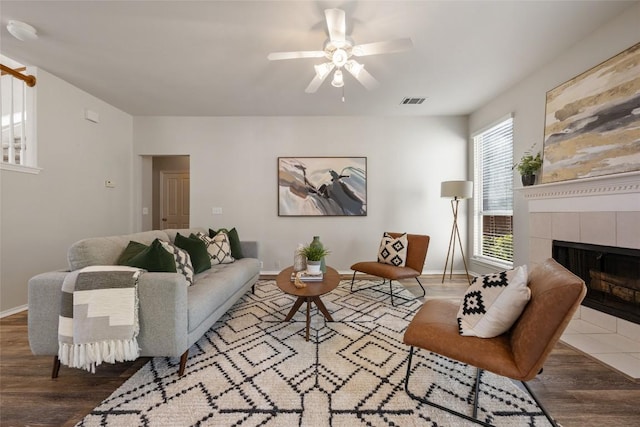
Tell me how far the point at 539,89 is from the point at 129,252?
442 centimetres

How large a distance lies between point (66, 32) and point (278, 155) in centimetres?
259

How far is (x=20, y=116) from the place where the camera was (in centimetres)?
275

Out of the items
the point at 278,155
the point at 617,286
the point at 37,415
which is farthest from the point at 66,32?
the point at 617,286

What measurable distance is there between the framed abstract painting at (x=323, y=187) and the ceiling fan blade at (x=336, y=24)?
7.48 ft

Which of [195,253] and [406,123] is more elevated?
[406,123]

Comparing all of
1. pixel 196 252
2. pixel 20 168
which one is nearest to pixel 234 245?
pixel 196 252

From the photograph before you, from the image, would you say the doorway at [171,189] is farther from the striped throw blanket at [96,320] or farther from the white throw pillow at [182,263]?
the striped throw blanket at [96,320]

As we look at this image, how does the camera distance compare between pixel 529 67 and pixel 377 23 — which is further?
pixel 529 67

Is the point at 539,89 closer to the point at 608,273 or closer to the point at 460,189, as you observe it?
the point at 460,189

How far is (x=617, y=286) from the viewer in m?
2.09

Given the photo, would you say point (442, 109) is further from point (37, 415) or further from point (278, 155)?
point (37, 415)

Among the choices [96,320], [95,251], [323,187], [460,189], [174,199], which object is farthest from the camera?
[174,199]

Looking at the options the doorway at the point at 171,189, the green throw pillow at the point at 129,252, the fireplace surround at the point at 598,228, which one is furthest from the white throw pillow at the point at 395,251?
the doorway at the point at 171,189

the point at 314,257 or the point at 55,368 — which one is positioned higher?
the point at 314,257
